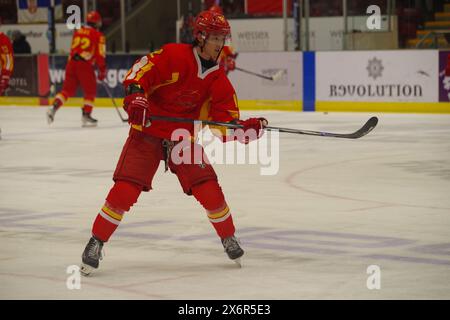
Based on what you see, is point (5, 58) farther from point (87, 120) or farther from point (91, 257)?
point (91, 257)

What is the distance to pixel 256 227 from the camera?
698 cm

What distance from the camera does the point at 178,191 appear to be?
28.5 ft

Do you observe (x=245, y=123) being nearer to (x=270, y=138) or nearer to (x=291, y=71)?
(x=270, y=138)

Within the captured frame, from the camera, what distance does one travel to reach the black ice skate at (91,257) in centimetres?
Result: 545

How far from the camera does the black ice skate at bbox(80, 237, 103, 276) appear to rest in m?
5.45

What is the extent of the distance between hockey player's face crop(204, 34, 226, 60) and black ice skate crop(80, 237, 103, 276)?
3.55 feet

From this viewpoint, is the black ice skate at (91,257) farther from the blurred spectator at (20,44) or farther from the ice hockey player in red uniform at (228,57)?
the blurred spectator at (20,44)

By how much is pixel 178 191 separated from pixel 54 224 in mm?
1726

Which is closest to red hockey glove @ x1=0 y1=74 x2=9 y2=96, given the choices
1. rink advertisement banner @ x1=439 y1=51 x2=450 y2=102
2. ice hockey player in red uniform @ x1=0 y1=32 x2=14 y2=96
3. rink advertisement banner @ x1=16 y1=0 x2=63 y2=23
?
ice hockey player in red uniform @ x1=0 y1=32 x2=14 y2=96

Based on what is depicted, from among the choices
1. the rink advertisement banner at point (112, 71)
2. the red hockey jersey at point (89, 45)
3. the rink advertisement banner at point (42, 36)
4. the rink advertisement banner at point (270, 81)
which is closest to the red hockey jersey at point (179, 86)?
the red hockey jersey at point (89, 45)

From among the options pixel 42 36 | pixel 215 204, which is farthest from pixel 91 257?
pixel 42 36

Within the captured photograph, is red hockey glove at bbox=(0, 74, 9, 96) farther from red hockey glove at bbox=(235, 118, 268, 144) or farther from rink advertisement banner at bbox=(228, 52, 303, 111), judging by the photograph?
red hockey glove at bbox=(235, 118, 268, 144)

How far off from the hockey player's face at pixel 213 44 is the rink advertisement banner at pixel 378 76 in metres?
10.6
